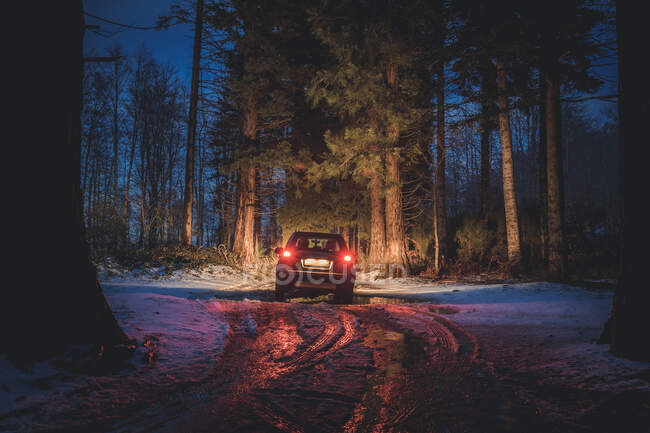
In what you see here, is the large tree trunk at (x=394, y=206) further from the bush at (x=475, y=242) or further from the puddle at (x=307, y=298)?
the puddle at (x=307, y=298)

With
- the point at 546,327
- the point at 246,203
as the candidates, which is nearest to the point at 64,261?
the point at 546,327

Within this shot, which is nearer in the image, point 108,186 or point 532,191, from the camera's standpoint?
point 108,186

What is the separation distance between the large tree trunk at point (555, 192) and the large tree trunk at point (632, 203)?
298 inches

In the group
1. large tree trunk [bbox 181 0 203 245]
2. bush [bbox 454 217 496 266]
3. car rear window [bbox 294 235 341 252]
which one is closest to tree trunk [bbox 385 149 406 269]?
bush [bbox 454 217 496 266]

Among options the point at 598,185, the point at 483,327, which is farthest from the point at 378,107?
the point at 598,185

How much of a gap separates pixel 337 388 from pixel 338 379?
237 millimetres

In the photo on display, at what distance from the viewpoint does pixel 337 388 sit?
10.2 ft

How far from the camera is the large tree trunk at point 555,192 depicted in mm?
10482

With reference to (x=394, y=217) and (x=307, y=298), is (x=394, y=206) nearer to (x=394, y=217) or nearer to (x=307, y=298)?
(x=394, y=217)

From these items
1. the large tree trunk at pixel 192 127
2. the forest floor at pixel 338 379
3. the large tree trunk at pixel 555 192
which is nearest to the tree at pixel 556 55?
the large tree trunk at pixel 555 192

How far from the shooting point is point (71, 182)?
3.61m

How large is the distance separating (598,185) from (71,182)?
61.3 meters

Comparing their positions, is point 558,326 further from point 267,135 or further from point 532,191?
point 532,191

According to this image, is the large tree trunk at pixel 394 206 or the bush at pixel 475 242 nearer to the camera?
the large tree trunk at pixel 394 206
